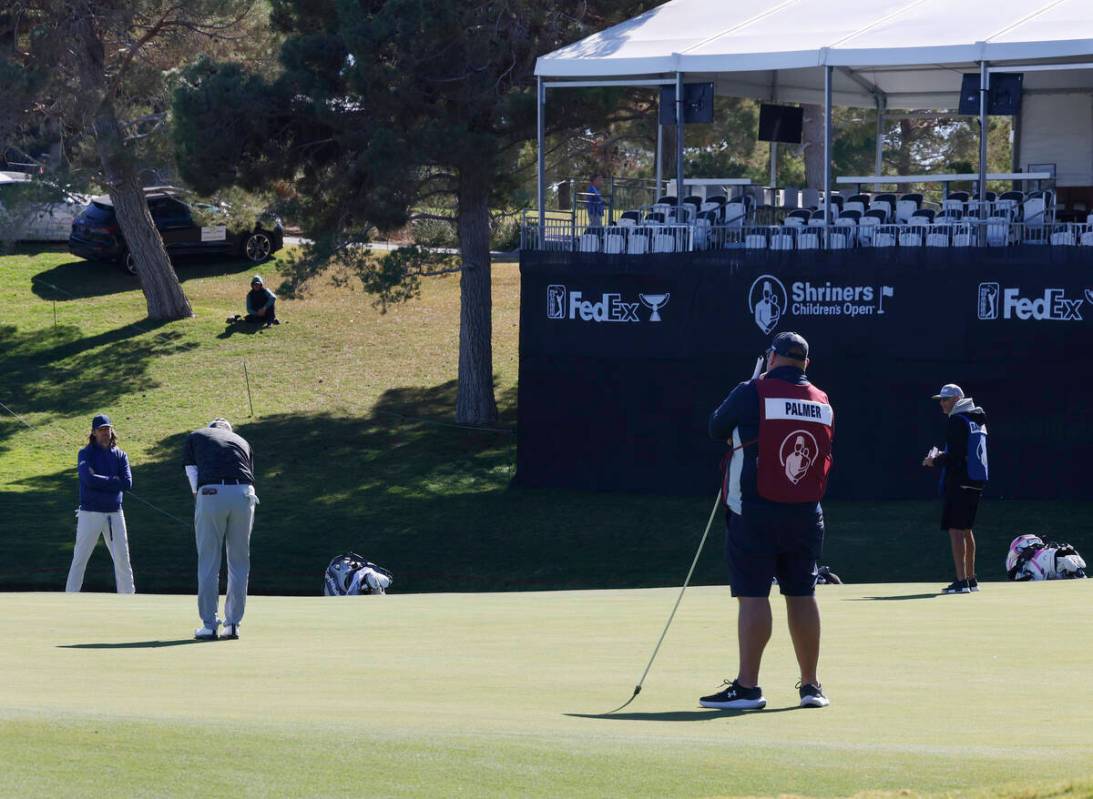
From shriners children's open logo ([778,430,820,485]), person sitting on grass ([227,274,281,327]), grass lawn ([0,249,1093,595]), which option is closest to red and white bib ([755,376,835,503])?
shriners children's open logo ([778,430,820,485])

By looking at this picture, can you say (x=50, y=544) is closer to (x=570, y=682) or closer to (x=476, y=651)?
(x=476, y=651)

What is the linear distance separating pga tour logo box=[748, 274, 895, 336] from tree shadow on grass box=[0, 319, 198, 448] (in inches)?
565

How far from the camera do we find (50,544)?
23781mm

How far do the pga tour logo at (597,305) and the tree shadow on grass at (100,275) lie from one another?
18.0 metres

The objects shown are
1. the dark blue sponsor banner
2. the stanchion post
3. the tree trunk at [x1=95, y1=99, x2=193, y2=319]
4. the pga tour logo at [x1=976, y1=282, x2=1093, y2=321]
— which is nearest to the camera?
the pga tour logo at [x1=976, y1=282, x2=1093, y2=321]

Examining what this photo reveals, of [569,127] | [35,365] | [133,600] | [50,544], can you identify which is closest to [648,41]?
[569,127]

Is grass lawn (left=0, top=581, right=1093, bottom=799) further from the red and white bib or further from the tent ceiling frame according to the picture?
the tent ceiling frame

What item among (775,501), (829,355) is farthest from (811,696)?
(829,355)

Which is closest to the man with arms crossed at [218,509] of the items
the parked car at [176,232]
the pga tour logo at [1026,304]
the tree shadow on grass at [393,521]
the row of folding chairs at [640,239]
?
the tree shadow on grass at [393,521]

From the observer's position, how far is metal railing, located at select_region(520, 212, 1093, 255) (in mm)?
23016

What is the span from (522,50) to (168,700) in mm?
22703

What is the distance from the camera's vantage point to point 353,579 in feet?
57.9

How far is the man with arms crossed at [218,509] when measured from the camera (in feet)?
39.3

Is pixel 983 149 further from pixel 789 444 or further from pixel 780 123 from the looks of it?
pixel 789 444
